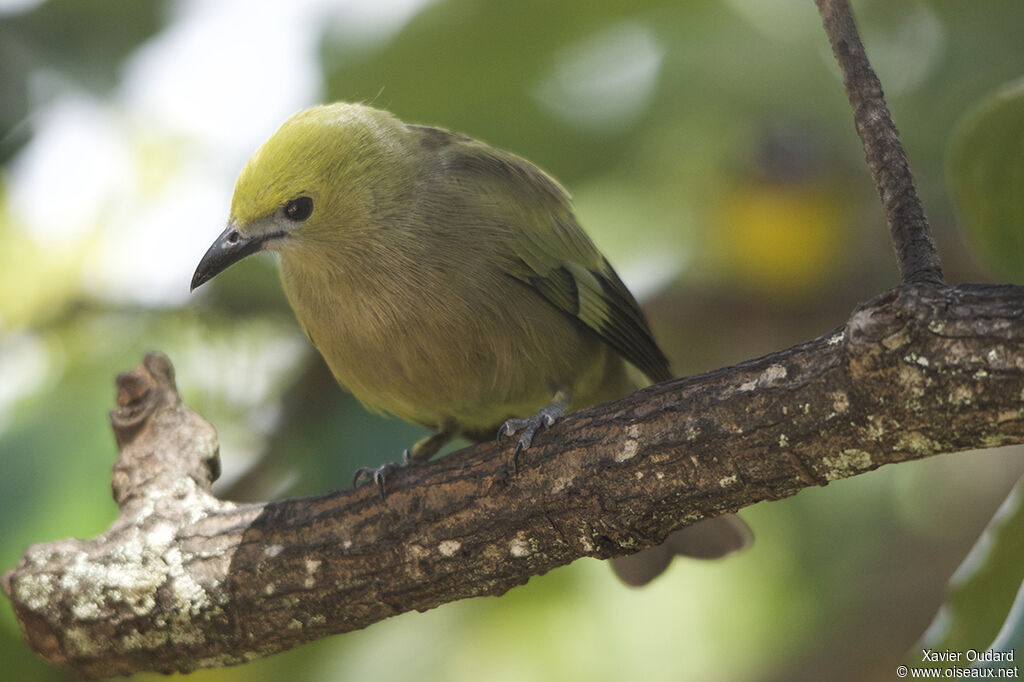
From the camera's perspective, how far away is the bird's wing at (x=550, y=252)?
3.12m

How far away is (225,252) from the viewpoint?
9.80 feet

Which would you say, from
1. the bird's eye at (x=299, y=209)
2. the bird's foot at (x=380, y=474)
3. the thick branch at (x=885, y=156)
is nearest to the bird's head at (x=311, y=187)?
the bird's eye at (x=299, y=209)

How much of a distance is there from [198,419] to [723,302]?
8.64 ft

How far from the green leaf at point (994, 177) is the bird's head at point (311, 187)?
62.4 inches

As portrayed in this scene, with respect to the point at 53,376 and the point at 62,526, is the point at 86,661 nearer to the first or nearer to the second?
the point at 62,526

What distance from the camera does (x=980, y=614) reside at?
237cm

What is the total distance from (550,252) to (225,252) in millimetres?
966

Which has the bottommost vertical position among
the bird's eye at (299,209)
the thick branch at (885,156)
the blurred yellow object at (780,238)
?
the thick branch at (885,156)

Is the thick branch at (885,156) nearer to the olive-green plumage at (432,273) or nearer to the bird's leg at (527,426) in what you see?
the bird's leg at (527,426)

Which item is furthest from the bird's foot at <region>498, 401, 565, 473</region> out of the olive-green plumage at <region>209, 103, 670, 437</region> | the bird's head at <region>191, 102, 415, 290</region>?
the bird's head at <region>191, 102, 415, 290</region>

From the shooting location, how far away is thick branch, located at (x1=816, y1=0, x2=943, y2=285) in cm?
190

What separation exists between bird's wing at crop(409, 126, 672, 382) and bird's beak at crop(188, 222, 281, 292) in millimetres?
650

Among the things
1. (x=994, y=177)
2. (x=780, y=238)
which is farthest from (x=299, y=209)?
(x=780, y=238)

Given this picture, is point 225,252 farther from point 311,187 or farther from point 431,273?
point 431,273
